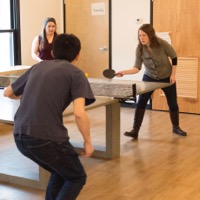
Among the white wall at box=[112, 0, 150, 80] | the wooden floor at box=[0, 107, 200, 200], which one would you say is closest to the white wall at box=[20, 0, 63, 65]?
the white wall at box=[112, 0, 150, 80]

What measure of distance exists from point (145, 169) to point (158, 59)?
140 cm

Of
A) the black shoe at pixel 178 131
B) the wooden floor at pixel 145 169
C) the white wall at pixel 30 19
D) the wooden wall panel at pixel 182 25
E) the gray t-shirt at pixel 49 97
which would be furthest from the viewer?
the white wall at pixel 30 19

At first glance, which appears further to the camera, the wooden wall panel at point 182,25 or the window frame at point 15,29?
the window frame at point 15,29

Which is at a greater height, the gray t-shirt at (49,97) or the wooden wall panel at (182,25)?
the wooden wall panel at (182,25)

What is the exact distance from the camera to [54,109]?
7.78 feet

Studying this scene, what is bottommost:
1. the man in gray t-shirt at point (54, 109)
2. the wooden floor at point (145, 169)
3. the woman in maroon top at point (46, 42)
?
the wooden floor at point (145, 169)

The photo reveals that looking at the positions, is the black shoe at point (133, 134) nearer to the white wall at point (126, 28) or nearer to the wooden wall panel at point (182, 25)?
the wooden wall panel at point (182, 25)

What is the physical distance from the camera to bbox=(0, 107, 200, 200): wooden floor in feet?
11.5

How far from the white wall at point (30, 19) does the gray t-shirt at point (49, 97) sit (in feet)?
15.6

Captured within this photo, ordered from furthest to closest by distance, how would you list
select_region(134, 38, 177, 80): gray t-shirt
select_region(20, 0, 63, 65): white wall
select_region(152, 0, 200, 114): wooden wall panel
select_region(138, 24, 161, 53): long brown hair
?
1. select_region(20, 0, 63, 65): white wall
2. select_region(152, 0, 200, 114): wooden wall panel
3. select_region(134, 38, 177, 80): gray t-shirt
4. select_region(138, 24, 161, 53): long brown hair

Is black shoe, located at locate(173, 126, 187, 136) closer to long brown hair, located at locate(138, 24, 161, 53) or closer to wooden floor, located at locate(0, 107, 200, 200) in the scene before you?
wooden floor, located at locate(0, 107, 200, 200)

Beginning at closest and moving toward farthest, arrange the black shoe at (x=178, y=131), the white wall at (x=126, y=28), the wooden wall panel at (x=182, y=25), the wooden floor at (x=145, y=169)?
the wooden floor at (x=145, y=169) < the black shoe at (x=178, y=131) < the wooden wall panel at (x=182, y=25) < the white wall at (x=126, y=28)

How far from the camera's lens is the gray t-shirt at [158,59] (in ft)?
16.3

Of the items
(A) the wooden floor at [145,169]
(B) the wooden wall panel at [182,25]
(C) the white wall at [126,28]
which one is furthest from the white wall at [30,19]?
(B) the wooden wall panel at [182,25]
